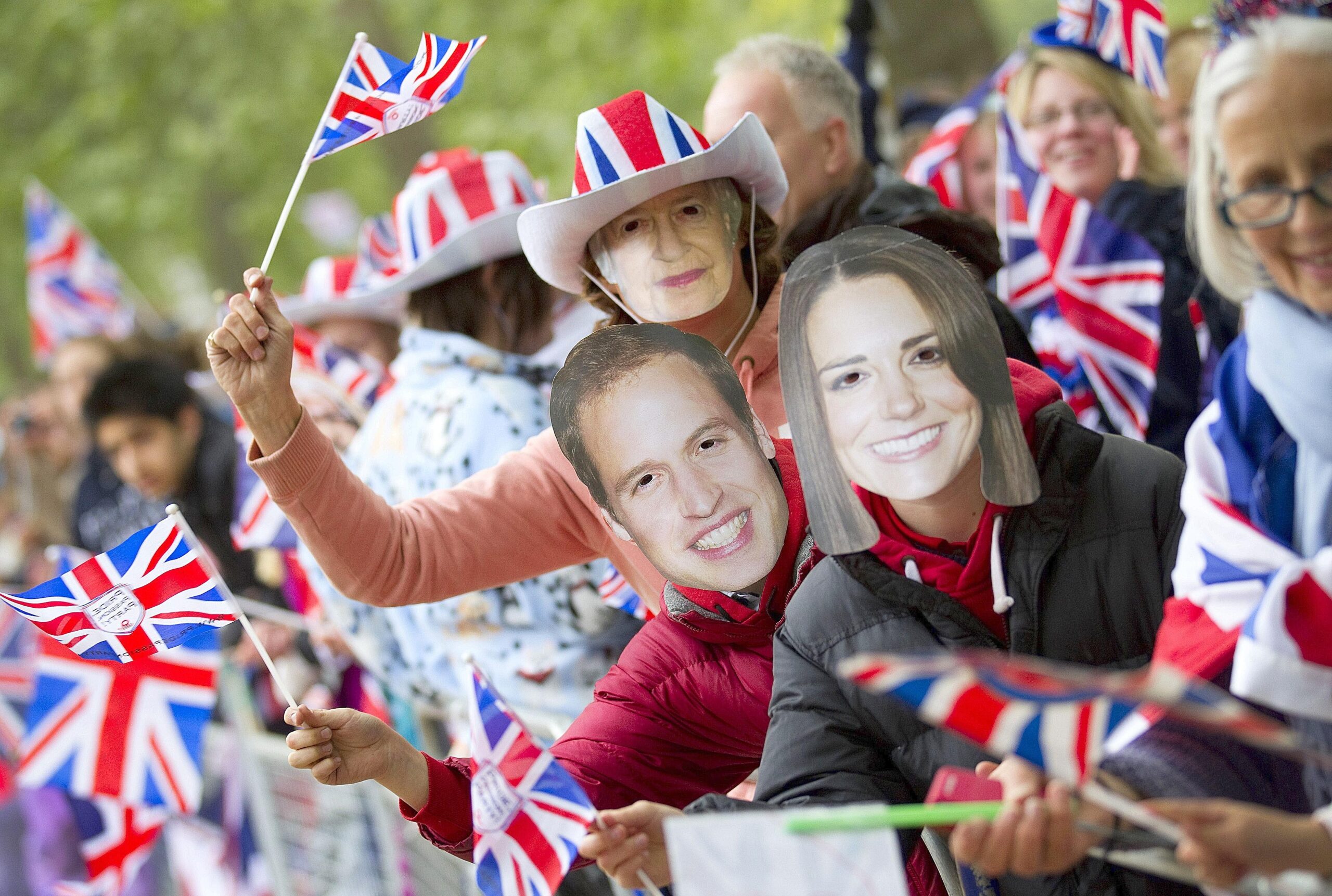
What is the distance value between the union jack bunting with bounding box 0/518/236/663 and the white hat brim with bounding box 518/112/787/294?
82cm

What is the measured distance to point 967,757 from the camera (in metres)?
1.96

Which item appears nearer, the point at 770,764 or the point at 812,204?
the point at 770,764

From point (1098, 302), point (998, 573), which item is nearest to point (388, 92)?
point (998, 573)

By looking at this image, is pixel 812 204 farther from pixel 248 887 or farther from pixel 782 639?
pixel 248 887

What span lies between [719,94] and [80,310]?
19.5 ft

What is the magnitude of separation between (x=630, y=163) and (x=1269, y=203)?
1077 mm

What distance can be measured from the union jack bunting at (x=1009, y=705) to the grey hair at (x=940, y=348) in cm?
40

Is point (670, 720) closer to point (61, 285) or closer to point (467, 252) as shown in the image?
point (467, 252)

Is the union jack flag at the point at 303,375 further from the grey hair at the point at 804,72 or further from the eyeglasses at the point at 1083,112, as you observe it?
the eyeglasses at the point at 1083,112

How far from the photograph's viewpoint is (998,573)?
1.89 m

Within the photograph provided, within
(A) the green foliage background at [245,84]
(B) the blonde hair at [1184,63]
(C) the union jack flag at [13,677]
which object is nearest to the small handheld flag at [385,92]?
(B) the blonde hair at [1184,63]

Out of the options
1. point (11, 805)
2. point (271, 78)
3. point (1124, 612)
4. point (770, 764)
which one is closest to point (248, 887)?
point (11, 805)

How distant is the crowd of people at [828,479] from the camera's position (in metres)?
1.72

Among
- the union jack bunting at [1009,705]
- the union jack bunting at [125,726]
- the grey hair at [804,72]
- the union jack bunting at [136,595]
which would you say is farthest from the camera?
the union jack bunting at [125,726]
